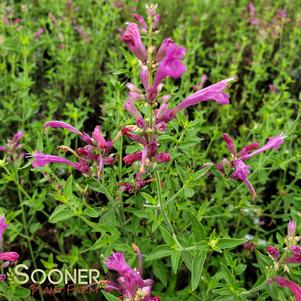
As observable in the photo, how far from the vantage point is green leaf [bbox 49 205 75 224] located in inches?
79.3

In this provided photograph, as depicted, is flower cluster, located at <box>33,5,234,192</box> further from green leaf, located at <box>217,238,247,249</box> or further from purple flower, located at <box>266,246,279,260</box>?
purple flower, located at <box>266,246,279,260</box>

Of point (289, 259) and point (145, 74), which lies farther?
point (289, 259)

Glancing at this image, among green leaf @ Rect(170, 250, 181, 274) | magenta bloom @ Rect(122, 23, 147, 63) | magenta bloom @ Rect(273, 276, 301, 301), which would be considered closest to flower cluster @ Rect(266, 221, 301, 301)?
magenta bloom @ Rect(273, 276, 301, 301)

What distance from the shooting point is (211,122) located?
427cm

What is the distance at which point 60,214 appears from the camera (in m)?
2.06

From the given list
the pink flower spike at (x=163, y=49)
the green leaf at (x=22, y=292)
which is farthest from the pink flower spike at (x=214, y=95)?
the green leaf at (x=22, y=292)

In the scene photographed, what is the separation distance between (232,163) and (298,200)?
29.0 inches

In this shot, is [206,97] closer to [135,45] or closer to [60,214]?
[135,45]

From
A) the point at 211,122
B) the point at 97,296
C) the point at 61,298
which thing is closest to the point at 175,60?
the point at 97,296

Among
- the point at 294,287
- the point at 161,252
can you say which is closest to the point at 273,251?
the point at 294,287

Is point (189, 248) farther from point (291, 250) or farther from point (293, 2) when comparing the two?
point (293, 2)

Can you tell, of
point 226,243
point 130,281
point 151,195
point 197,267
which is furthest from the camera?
point 151,195

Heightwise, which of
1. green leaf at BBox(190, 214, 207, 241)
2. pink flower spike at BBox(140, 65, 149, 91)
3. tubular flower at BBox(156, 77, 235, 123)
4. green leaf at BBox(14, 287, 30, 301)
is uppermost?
pink flower spike at BBox(140, 65, 149, 91)

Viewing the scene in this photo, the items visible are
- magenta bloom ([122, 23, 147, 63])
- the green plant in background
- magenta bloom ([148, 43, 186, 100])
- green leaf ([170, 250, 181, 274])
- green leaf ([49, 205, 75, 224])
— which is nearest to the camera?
magenta bloom ([148, 43, 186, 100])
